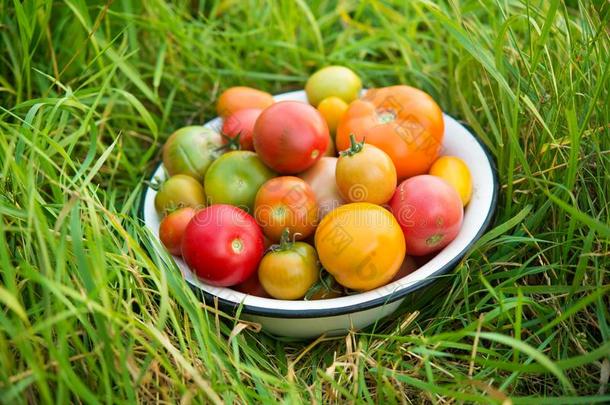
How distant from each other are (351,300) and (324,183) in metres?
0.41

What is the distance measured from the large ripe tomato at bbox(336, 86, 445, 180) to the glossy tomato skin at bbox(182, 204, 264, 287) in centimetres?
44

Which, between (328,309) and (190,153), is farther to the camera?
(190,153)

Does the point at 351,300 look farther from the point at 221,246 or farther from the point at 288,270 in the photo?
the point at 221,246

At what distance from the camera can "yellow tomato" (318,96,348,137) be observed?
1.92 m

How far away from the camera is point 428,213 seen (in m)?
1.52

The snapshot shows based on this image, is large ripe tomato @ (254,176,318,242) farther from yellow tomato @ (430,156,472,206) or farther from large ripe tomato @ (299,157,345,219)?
yellow tomato @ (430,156,472,206)

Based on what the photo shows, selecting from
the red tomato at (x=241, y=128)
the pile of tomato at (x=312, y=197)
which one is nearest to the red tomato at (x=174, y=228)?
the pile of tomato at (x=312, y=197)

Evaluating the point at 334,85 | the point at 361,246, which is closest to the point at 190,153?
the point at 334,85

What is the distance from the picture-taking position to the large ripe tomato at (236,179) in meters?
1.69

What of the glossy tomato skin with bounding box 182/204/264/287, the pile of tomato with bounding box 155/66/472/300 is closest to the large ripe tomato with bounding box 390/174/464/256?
the pile of tomato with bounding box 155/66/472/300

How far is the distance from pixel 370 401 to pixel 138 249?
64 cm

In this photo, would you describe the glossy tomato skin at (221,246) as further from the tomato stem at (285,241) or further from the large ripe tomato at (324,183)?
the large ripe tomato at (324,183)

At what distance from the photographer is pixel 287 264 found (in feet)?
4.91

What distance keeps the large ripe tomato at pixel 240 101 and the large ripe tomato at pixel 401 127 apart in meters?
0.35
